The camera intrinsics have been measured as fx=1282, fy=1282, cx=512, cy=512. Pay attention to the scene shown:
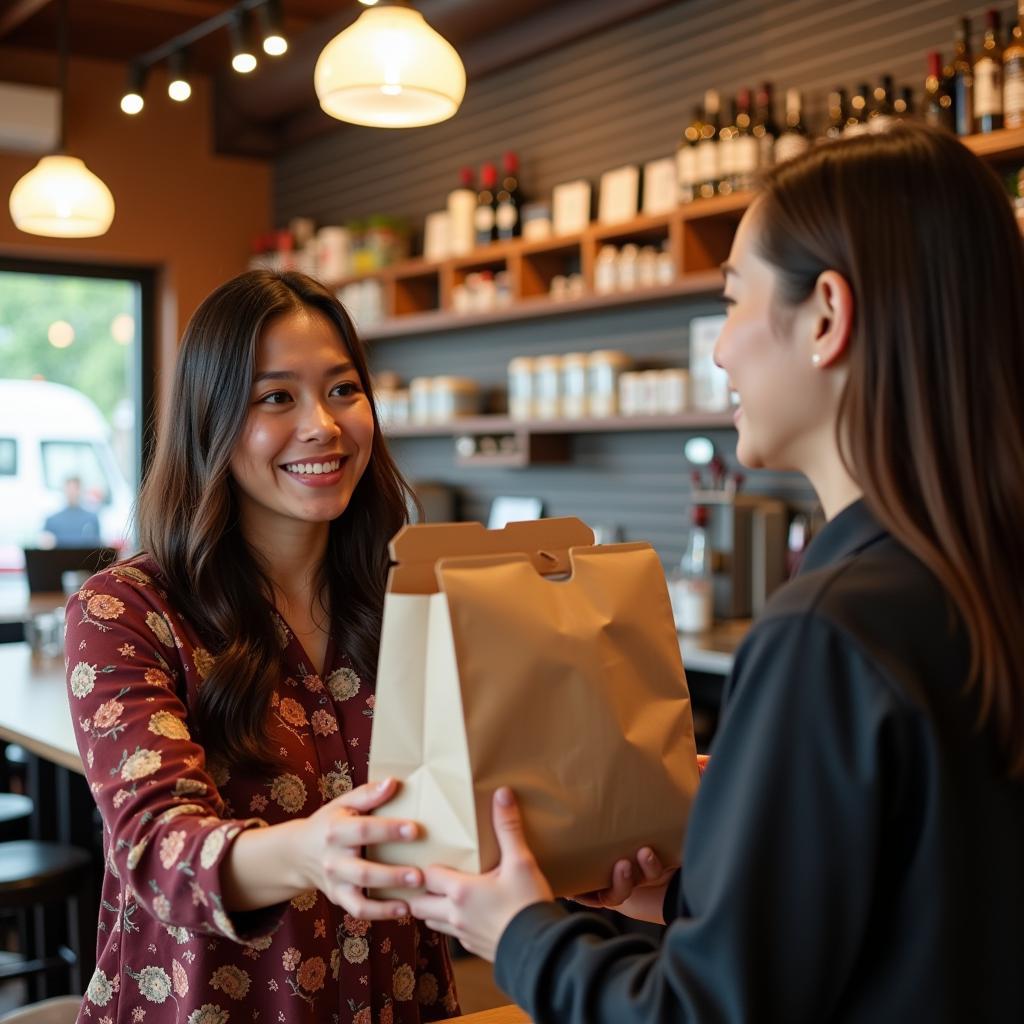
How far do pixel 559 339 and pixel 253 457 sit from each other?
3.71m

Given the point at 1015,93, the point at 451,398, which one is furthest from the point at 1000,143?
the point at 451,398

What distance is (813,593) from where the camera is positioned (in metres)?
0.90

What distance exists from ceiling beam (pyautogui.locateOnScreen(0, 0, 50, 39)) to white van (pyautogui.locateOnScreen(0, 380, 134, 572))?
1661mm

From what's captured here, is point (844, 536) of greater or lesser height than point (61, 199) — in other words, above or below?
below

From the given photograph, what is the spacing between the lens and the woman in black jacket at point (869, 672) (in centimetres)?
86

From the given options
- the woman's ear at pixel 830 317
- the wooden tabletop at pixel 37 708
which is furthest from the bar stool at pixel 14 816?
the woman's ear at pixel 830 317

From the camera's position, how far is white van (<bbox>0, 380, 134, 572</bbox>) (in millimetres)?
6328

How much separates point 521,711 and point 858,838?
1.04ft

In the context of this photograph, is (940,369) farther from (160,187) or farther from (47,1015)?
(160,187)

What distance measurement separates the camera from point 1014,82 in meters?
3.38

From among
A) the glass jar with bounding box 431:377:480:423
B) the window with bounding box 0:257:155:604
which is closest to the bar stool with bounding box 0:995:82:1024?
the glass jar with bounding box 431:377:480:423

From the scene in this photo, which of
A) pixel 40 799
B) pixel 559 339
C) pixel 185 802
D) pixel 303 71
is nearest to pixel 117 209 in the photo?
pixel 303 71

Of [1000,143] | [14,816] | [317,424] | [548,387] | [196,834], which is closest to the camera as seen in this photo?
[196,834]

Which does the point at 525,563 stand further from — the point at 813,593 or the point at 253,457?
the point at 253,457
